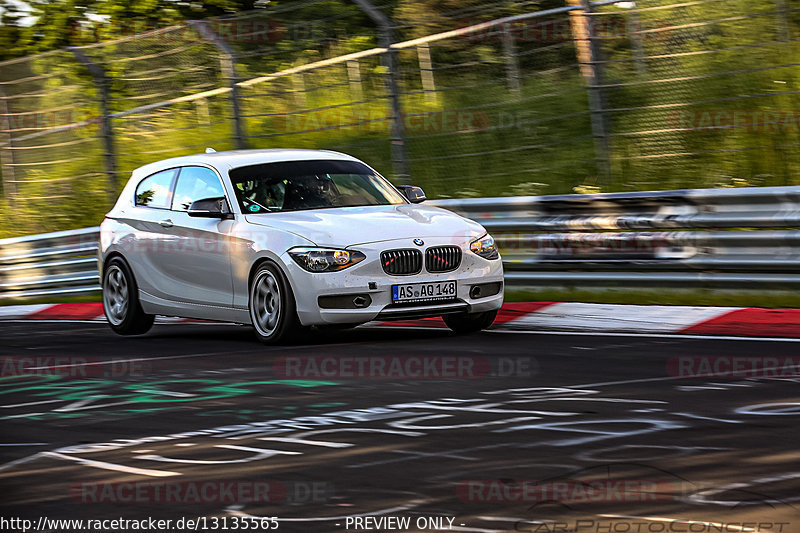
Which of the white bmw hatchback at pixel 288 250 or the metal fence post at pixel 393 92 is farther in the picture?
the metal fence post at pixel 393 92

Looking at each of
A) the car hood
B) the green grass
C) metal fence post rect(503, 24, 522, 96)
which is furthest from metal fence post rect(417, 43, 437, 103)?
the car hood

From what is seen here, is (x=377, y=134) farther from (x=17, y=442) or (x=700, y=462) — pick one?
(x=700, y=462)

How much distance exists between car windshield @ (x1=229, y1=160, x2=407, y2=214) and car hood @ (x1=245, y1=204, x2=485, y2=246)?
23cm

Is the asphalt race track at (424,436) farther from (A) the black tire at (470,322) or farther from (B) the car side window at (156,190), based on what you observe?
(B) the car side window at (156,190)

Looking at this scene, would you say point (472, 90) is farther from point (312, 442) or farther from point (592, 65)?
point (312, 442)

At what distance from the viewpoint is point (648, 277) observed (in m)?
12.0

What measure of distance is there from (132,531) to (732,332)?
6084 mm

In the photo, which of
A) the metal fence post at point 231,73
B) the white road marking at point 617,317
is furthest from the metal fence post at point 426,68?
the white road marking at point 617,317

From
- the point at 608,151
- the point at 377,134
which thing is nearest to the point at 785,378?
the point at 608,151

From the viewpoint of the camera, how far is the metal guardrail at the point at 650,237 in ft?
36.3

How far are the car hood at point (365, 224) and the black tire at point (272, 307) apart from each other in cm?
37

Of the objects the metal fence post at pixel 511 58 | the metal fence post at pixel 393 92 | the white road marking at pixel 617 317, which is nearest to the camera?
the white road marking at pixel 617 317

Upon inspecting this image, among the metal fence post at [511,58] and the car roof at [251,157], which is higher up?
the metal fence post at [511,58]

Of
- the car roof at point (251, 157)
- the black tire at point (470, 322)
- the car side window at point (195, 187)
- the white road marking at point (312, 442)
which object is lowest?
the black tire at point (470, 322)
